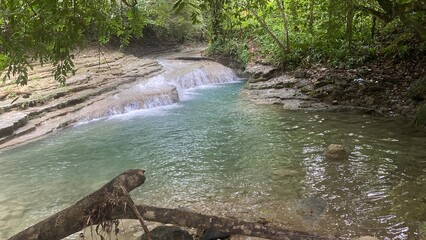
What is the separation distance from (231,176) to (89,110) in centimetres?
697

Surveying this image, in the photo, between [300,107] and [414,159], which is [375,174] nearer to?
[414,159]

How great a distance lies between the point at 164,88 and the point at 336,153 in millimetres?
8456

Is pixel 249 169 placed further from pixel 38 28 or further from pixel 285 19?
pixel 285 19

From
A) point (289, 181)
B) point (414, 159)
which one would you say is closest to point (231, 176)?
point (289, 181)

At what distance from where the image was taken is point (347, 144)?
668 cm

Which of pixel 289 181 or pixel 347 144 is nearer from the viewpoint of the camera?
pixel 289 181

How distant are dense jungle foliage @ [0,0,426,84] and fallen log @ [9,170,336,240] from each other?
1.46m

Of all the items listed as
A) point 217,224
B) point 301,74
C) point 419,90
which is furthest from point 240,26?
point 217,224

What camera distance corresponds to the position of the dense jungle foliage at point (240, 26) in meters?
3.36

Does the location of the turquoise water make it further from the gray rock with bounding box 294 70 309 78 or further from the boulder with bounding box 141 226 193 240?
the gray rock with bounding box 294 70 309 78

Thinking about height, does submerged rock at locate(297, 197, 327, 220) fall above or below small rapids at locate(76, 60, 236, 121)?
below

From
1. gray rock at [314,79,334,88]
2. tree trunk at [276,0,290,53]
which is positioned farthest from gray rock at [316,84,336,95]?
tree trunk at [276,0,290,53]

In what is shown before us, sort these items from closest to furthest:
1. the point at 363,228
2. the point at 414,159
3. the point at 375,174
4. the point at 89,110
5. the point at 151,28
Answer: the point at 363,228 < the point at 375,174 < the point at 414,159 < the point at 89,110 < the point at 151,28

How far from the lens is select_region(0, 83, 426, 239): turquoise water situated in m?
4.39
